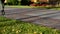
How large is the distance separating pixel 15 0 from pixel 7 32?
2374 centimetres

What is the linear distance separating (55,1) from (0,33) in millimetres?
25879

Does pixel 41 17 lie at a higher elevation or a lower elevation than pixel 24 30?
lower

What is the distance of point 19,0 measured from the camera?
108ft

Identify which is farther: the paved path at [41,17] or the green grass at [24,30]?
the paved path at [41,17]

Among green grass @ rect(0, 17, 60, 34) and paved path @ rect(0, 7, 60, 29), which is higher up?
green grass @ rect(0, 17, 60, 34)

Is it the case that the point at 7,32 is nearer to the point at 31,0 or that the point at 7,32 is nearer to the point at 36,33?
the point at 36,33

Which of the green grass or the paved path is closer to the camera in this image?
the green grass

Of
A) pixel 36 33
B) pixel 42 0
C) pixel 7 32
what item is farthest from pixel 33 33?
pixel 42 0

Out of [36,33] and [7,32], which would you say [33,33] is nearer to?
[36,33]

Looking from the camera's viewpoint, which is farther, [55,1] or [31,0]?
[31,0]

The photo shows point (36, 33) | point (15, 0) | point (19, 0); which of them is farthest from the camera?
point (19, 0)

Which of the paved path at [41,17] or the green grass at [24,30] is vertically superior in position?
the green grass at [24,30]

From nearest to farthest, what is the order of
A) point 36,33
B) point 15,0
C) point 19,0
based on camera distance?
point 36,33, point 15,0, point 19,0

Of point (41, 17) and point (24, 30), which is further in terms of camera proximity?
point (41, 17)
